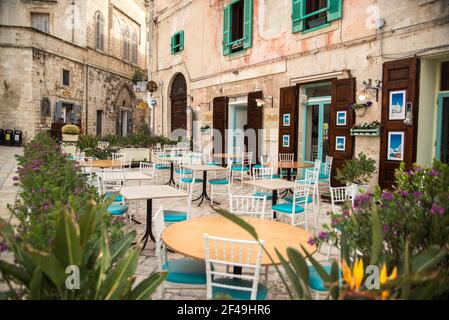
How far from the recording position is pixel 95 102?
21.9 m

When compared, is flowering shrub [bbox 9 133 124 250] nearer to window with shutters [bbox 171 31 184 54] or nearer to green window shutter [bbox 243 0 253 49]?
green window shutter [bbox 243 0 253 49]

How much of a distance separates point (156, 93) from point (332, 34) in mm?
10135

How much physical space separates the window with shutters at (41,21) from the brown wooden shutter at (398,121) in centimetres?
1987

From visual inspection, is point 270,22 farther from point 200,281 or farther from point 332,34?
point 200,281

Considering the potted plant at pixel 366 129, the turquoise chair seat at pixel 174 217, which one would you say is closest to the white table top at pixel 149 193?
the turquoise chair seat at pixel 174 217

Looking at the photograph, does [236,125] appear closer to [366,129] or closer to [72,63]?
[366,129]

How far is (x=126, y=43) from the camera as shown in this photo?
25516 millimetres

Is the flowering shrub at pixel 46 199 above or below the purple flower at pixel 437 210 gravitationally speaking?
below

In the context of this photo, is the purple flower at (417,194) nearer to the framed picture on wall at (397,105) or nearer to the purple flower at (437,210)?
the purple flower at (437,210)

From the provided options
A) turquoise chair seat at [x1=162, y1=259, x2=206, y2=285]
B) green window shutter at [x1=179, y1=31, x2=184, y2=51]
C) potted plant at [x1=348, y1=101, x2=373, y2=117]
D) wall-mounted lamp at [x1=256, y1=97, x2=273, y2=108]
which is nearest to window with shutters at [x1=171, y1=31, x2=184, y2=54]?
green window shutter at [x1=179, y1=31, x2=184, y2=51]

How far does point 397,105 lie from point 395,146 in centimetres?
77

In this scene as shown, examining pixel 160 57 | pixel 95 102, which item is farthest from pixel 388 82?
pixel 95 102

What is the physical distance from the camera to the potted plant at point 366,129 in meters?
7.34
